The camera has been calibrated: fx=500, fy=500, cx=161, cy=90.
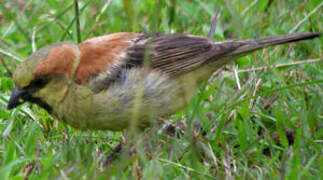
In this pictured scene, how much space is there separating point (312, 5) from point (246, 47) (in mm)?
1787

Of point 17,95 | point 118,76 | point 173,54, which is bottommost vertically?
point 17,95

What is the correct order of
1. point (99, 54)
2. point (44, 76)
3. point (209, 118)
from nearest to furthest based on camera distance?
point (44, 76), point (99, 54), point (209, 118)

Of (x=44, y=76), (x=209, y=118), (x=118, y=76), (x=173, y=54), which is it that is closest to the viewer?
(x=44, y=76)

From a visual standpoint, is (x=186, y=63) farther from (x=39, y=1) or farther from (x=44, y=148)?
(x=39, y=1)

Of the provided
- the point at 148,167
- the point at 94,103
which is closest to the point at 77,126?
the point at 94,103

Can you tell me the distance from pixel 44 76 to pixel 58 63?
18cm

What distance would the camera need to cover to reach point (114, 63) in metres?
4.52

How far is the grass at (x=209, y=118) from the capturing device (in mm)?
3598

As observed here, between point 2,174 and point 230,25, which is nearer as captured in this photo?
point 2,174

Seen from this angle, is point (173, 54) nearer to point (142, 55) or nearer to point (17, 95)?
point (142, 55)

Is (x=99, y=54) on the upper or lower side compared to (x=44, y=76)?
upper

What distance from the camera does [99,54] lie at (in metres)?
4.54

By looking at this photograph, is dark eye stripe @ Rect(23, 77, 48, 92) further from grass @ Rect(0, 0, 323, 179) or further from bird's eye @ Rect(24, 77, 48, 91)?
grass @ Rect(0, 0, 323, 179)

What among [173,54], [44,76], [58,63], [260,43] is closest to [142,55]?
[173,54]
